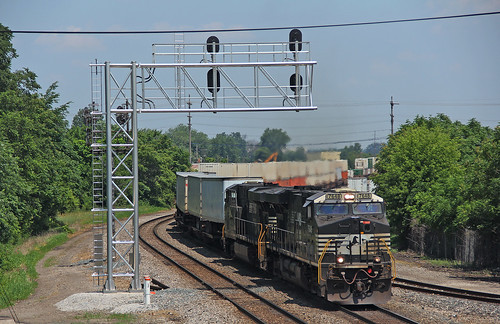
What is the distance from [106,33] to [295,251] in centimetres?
1051

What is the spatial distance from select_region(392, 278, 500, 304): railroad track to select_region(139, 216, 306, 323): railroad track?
584cm

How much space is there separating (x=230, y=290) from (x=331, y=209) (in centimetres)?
557

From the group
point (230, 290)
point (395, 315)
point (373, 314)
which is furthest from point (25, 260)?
point (395, 315)

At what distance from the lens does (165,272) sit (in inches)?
1043

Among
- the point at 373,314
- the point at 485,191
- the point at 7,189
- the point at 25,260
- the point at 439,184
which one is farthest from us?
the point at 439,184

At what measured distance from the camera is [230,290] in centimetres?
2166

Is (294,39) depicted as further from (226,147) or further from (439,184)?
(226,147)

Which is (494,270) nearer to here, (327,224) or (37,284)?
(327,224)

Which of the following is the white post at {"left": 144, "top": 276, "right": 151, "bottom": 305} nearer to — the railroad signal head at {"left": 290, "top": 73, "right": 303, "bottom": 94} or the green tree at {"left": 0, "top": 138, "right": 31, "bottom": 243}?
the railroad signal head at {"left": 290, "top": 73, "right": 303, "bottom": 94}

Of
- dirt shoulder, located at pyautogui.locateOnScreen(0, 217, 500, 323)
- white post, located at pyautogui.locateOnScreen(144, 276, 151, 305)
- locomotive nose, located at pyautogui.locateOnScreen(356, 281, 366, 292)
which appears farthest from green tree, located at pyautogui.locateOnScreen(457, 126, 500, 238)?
white post, located at pyautogui.locateOnScreen(144, 276, 151, 305)

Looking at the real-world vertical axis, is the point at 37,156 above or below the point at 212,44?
below

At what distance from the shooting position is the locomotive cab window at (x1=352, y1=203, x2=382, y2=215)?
1842 cm

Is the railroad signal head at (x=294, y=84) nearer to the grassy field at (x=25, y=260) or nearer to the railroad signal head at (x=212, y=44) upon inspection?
the railroad signal head at (x=212, y=44)

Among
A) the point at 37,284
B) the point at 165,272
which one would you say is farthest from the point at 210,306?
the point at 37,284
